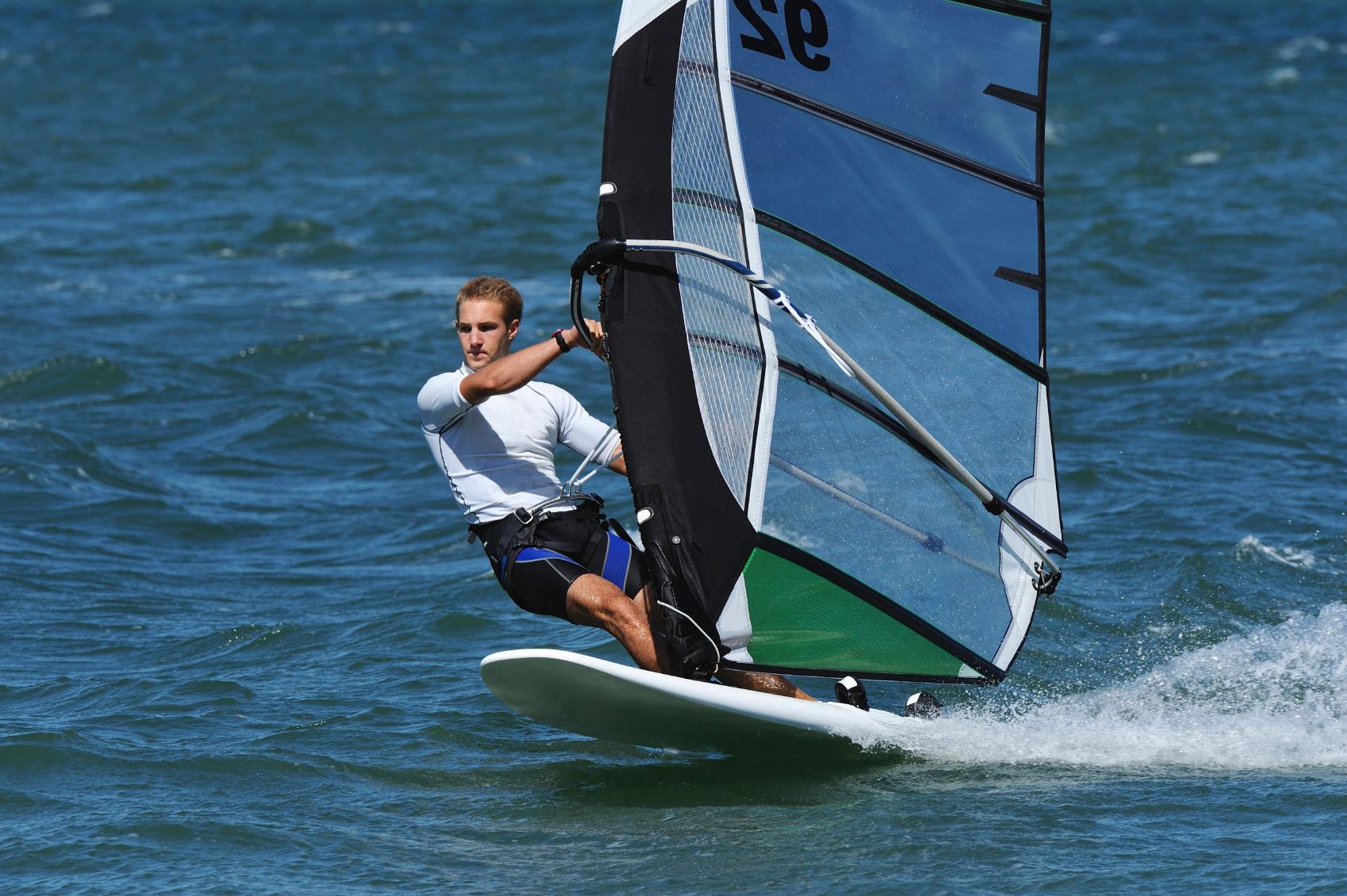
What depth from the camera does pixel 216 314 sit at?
13.7 metres

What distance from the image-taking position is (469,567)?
841 cm

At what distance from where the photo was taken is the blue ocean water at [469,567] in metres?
4.90

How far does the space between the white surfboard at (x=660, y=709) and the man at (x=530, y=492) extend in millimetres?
175

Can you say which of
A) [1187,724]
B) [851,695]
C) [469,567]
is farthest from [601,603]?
[469,567]

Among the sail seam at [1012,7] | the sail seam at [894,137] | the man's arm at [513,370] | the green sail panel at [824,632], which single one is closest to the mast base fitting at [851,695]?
the green sail panel at [824,632]

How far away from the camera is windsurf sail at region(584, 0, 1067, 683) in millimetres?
5066

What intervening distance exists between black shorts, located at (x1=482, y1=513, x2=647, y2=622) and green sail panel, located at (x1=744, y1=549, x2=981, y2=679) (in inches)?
17.2

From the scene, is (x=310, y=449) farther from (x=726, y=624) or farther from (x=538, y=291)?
(x=726, y=624)

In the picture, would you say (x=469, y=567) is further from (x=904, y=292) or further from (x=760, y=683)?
(x=904, y=292)

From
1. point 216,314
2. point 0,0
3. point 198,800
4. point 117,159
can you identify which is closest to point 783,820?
point 198,800

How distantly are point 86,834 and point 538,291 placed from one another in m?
9.83

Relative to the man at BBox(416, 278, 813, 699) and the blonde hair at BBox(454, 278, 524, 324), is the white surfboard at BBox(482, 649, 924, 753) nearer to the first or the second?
the man at BBox(416, 278, 813, 699)

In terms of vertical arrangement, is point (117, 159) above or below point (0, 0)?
below

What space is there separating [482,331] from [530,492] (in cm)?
56
